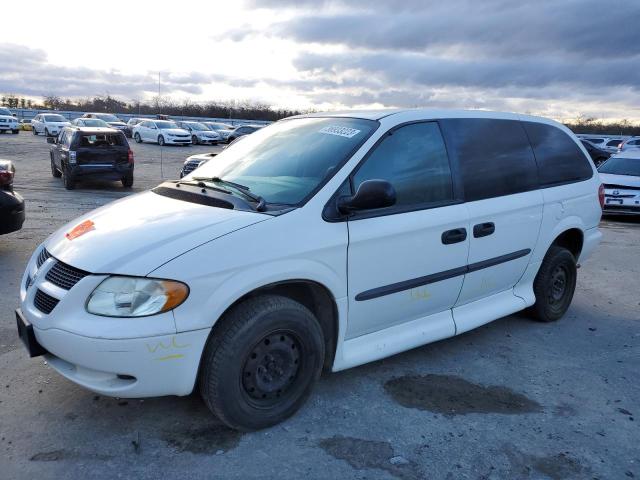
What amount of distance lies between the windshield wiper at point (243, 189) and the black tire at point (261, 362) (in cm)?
54

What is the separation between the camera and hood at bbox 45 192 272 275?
109 inches

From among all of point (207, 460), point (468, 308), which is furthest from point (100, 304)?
point (468, 308)

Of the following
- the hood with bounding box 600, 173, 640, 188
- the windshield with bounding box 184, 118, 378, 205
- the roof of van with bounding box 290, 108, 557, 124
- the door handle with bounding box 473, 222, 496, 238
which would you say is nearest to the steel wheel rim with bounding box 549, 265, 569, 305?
the door handle with bounding box 473, 222, 496, 238

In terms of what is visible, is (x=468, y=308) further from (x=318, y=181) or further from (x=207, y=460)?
(x=207, y=460)

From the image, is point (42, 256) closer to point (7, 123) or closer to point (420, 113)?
point (420, 113)

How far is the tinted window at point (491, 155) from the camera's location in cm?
404

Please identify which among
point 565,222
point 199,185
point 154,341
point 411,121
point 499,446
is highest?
point 411,121

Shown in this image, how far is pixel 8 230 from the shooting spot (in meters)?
6.56

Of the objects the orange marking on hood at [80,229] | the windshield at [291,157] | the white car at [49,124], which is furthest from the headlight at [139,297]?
the white car at [49,124]

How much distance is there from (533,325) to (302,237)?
117 inches

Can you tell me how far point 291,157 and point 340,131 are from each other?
375 millimetres

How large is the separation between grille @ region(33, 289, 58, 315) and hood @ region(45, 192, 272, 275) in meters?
0.21

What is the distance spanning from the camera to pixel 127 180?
1469 cm

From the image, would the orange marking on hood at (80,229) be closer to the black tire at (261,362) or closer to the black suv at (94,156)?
the black tire at (261,362)
